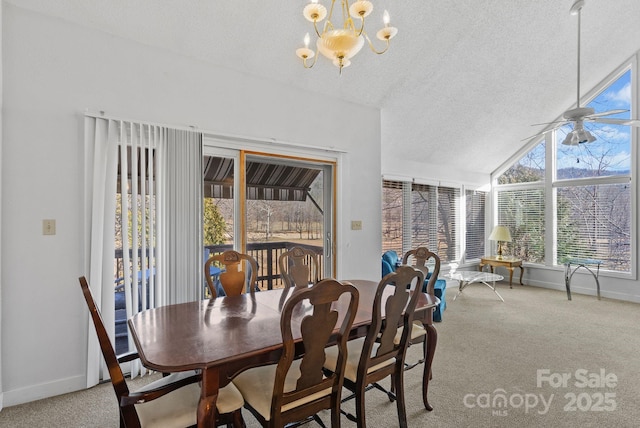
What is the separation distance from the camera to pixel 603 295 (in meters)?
5.42

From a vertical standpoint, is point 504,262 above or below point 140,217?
below

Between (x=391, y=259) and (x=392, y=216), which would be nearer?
(x=391, y=259)

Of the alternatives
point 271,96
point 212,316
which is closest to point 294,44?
point 271,96

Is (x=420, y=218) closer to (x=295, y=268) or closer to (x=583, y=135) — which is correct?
(x=583, y=135)

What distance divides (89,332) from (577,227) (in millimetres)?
7008

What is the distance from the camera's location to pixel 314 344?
4.91ft

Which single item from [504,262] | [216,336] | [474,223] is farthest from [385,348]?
[474,223]

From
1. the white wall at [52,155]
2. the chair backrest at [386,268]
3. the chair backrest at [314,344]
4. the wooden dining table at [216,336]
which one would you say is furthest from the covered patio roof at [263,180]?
the chair backrest at [314,344]

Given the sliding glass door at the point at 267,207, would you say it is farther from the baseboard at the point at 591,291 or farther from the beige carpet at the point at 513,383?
the baseboard at the point at 591,291

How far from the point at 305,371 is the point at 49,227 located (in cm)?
216

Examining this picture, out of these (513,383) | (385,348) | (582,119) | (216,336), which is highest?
(582,119)

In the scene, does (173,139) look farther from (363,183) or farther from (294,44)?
(363,183)

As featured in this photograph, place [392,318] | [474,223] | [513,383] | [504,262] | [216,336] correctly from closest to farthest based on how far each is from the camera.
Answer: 1. [216,336]
2. [392,318]
3. [513,383]
4. [504,262]
5. [474,223]

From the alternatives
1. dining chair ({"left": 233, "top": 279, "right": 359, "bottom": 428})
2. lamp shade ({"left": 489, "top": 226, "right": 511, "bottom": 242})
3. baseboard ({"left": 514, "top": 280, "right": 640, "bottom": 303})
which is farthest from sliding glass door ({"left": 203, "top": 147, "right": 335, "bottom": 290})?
baseboard ({"left": 514, "top": 280, "right": 640, "bottom": 303})
